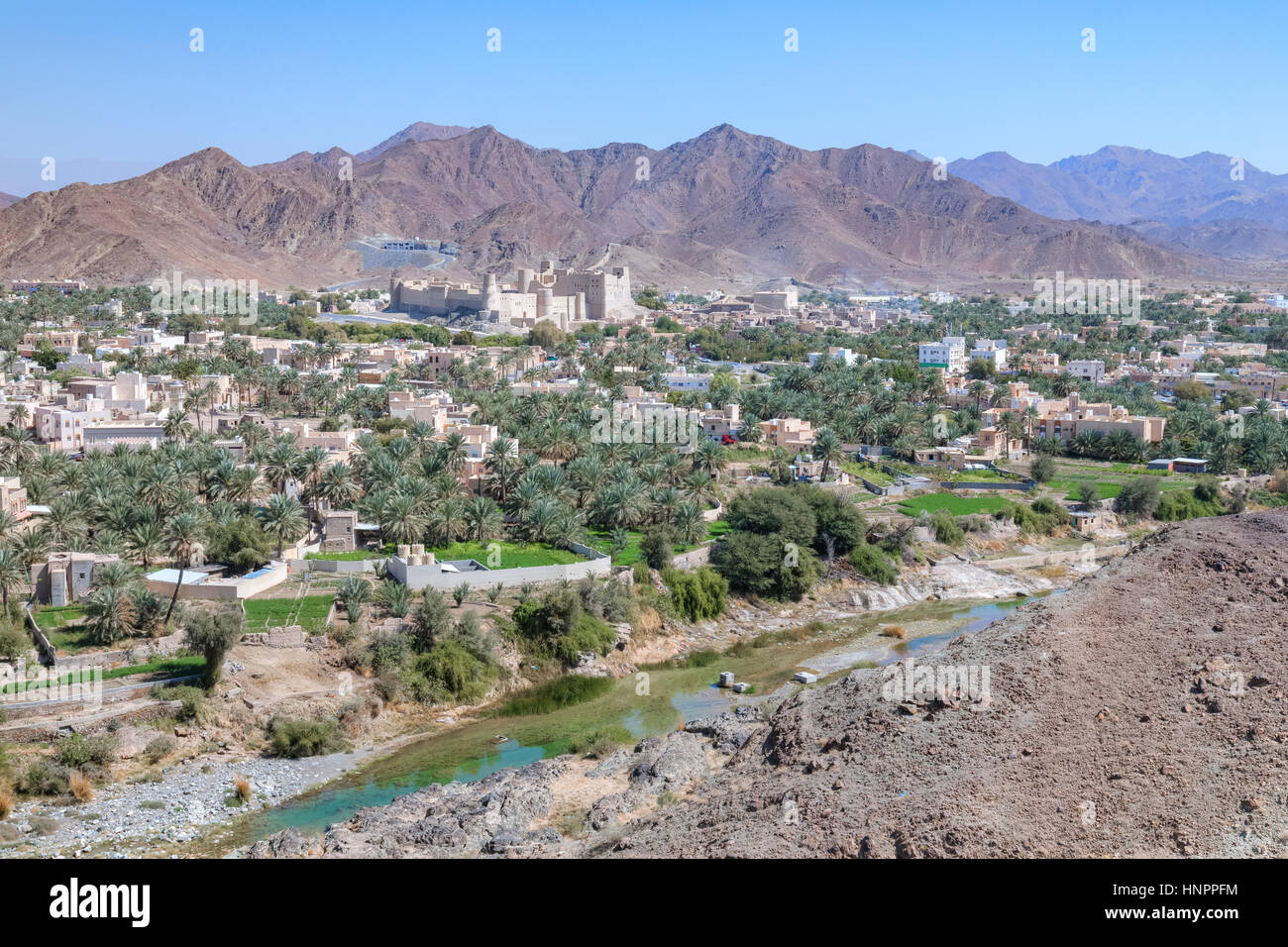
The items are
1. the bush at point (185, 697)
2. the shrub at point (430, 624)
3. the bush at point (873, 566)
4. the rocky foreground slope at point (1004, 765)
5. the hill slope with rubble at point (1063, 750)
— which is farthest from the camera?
the bush at point (873, 566)

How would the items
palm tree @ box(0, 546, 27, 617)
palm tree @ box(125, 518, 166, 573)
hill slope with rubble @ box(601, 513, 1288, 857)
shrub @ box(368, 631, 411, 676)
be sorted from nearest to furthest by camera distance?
hill slope with rubble @ box(601, 513, 1288, 857) → palm tree @ box(0, 546, 27, 617) → shrub @ box(368, 631, 411, 676) → palm tree @ box(125, 518, 166, 573)

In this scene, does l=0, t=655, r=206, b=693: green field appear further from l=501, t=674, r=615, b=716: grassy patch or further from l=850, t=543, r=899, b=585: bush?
l=850, t=543, r=899, b=585: bush

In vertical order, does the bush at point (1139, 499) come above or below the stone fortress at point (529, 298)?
below

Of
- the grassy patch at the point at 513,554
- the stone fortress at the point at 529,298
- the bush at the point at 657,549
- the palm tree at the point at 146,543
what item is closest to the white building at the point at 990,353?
the stone fortress at the point at 529,298

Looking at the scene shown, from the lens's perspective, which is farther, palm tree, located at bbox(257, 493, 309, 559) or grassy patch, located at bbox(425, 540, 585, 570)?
grassy patch, located at bbox(425, 540, 585, 570)

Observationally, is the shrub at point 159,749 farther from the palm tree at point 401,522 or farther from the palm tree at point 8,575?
the palm tree at point 401,522

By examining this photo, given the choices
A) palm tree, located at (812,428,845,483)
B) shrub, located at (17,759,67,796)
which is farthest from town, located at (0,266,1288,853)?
palm tree, located at (812,428,845,483)

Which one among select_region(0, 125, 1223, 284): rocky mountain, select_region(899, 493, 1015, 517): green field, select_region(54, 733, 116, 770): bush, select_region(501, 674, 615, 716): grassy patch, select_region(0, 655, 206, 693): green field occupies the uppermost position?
select_region(0, 125, 1223, 284): rocky mountain
